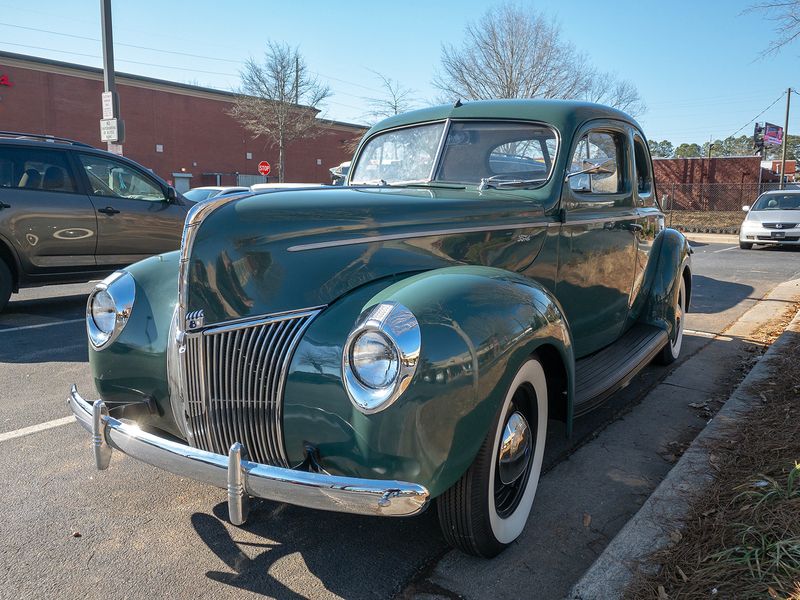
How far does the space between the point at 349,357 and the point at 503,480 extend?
2.85ft

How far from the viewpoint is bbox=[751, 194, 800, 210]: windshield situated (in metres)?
15.9

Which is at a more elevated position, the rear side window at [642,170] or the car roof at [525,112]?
the car roof at [525,112]

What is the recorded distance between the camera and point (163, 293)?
267cm

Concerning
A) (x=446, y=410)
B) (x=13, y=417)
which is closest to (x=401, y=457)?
(x=446, y=410)

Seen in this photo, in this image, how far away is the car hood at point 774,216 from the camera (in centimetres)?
1503

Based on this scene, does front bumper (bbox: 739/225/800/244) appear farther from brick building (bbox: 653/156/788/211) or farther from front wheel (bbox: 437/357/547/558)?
front wheel (bbox: 437/357/547/558)

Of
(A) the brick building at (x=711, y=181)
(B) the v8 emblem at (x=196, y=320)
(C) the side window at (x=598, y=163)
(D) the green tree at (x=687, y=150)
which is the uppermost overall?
(D) the green tree at (x=687, y=150)

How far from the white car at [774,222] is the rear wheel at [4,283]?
15.8m

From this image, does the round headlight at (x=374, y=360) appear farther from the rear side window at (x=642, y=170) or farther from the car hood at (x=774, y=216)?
the car hood at (x=774, y=216)

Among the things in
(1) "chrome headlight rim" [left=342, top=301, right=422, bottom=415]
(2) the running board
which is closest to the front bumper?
(2) the running board

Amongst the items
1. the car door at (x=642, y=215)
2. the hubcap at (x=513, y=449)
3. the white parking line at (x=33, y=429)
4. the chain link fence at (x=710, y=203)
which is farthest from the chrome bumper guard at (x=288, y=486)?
the chain link fence at (x=710, y=203)

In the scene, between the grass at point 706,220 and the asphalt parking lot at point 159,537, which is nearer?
the asphalt parking lot at point 159,537

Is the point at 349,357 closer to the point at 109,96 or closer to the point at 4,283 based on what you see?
the point at 4,283

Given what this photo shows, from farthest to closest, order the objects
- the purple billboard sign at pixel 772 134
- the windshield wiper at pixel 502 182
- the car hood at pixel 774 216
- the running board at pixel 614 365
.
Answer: the purple billboard sign at pixel 772 134, the car hood at pixel 774 216, the windshield wiper at pixel 502 182, the running board at pixel 614 365
